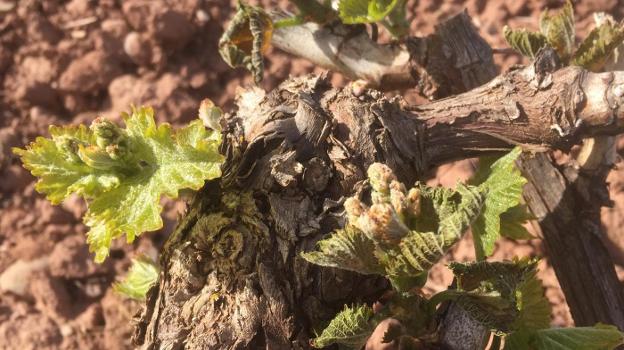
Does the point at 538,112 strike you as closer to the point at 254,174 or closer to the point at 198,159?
the point at 254,174

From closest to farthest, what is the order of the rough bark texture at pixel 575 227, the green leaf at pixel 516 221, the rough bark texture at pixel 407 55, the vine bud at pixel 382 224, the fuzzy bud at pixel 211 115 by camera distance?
the vine bud at pixel 382 224
the fuzzy bud at pixel 211 115
the green leaf at pixel 516 221
the rough bark texture at pixel 575 227
the rough bark texture at pixel 407 55

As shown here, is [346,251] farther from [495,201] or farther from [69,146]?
[69,146]

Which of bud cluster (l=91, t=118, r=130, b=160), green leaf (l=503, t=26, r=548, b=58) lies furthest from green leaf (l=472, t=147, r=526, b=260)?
bud cluster (l=91, t=118, r=130, b=160)

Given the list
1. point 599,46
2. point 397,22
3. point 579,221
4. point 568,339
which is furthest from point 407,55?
point 568,339

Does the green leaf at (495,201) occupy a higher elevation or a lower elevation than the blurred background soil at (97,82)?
higher

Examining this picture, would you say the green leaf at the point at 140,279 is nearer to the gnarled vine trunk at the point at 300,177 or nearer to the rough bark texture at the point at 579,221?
the gnarled vine trunk at the point at 300,177

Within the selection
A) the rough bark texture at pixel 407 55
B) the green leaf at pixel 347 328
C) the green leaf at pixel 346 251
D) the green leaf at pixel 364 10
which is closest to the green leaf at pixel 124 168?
the green leaf at pixel 346 251
